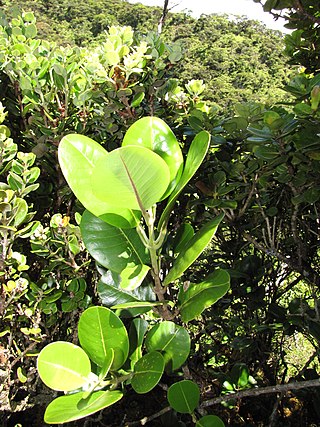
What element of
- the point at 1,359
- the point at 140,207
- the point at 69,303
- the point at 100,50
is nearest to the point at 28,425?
the point at 1,359

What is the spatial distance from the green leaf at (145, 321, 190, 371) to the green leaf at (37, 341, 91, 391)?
0.16 m

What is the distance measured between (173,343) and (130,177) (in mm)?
385

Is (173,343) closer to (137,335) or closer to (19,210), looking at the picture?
(137,335)

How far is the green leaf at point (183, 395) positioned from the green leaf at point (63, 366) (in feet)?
0.68

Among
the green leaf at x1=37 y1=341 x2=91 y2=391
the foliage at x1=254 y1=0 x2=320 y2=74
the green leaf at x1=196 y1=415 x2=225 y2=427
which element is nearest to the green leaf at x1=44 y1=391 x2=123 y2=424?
the green leaf at x1=37 y1=341 x2=91 y2=391

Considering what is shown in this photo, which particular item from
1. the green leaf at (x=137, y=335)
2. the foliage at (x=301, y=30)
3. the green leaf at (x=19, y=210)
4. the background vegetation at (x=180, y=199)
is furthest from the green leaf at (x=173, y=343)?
the foliage at (x=301, y=30)

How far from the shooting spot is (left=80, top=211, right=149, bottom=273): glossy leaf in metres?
0.81

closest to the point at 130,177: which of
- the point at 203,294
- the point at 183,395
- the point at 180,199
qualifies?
the point at 203,294

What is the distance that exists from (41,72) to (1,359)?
87 centimetres

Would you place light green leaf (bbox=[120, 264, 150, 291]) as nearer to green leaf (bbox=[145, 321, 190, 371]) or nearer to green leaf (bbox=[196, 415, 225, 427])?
green leaf (bbox=[145, 321, 190, 371])

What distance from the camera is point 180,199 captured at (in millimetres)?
1372

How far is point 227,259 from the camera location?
4.71 ft

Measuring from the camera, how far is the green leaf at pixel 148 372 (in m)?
0.73

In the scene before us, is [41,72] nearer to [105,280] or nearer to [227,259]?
[105,280]
